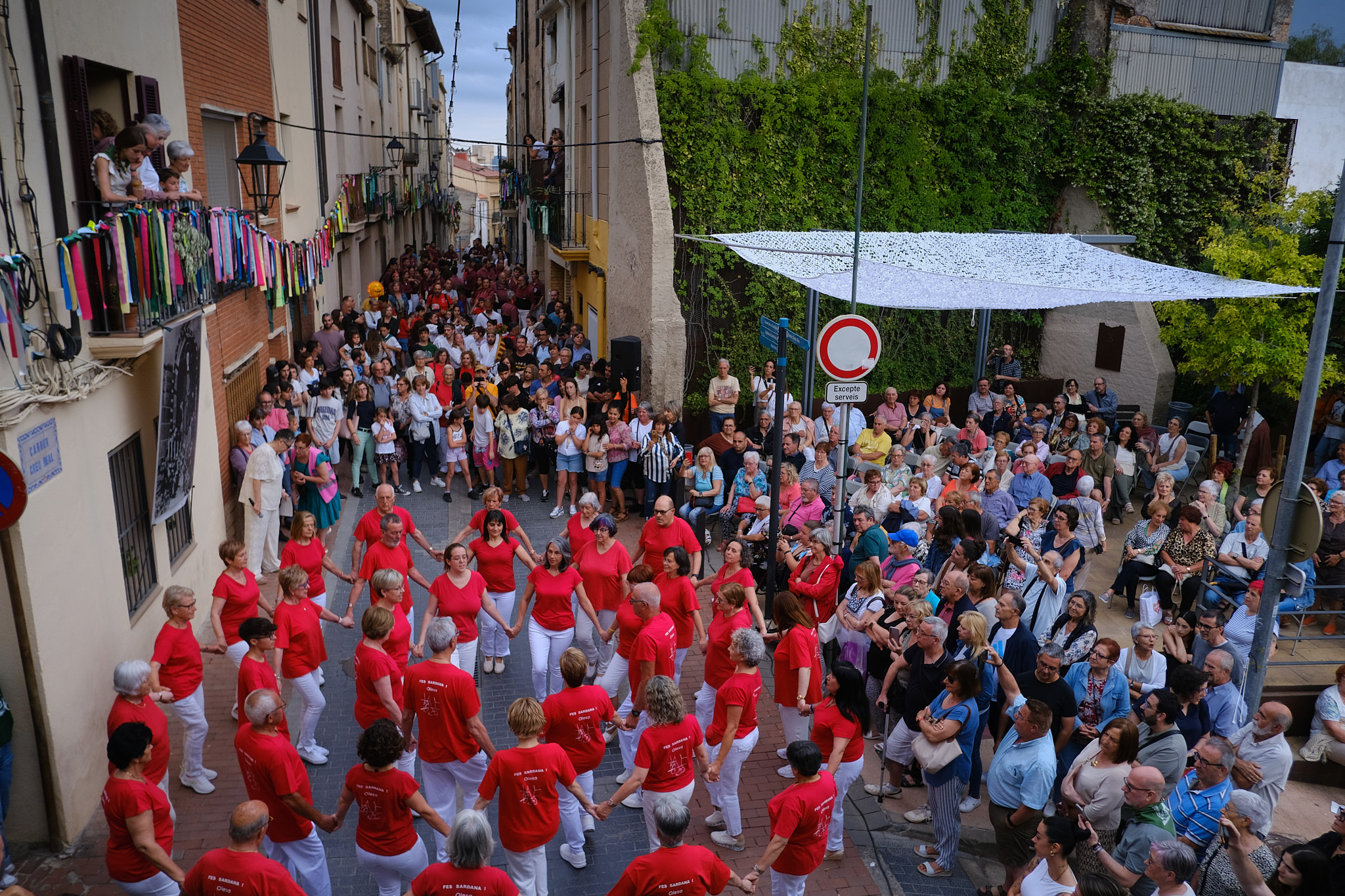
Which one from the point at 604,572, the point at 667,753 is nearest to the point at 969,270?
the point at 604,572

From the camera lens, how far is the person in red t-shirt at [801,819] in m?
4.98

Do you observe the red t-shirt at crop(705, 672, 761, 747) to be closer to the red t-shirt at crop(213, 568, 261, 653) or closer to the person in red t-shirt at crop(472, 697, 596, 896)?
the person in red t-shirt at crop(472, 697, 596, 896)

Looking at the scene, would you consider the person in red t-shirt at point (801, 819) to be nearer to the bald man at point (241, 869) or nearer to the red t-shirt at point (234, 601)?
the bald man at point (241, 869)

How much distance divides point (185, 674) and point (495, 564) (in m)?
2.44

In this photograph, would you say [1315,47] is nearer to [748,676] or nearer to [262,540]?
[748,676]

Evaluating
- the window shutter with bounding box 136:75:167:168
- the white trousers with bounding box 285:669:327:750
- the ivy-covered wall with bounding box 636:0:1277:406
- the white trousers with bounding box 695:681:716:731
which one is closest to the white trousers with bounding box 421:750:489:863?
the white trousers with bounding box 285:669:327:750

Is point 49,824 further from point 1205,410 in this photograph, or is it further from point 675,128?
point 1205,410

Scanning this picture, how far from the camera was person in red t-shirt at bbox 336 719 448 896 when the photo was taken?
16.1 feet

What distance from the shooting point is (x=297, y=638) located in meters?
6.78

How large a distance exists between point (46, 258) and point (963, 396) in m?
15.1

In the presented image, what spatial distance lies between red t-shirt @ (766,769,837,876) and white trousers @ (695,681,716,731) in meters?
1.79

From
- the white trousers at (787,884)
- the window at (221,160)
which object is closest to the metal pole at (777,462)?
the white trousers at (787,884)

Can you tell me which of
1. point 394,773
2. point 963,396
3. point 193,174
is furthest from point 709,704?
point 963,396

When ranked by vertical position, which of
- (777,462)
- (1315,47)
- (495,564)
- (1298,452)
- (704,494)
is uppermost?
(1315,47)
